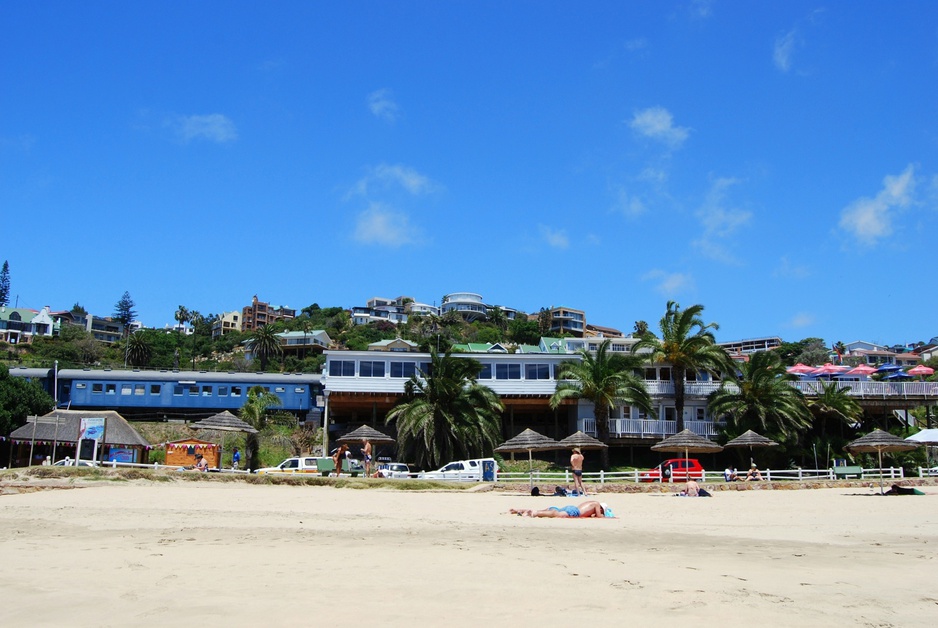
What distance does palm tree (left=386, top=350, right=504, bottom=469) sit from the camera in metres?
37.2

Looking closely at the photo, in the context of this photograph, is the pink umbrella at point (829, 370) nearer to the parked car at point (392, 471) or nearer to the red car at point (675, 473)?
the red car at point (675, 473)

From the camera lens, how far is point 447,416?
37500mm

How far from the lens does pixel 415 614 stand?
6.45 m

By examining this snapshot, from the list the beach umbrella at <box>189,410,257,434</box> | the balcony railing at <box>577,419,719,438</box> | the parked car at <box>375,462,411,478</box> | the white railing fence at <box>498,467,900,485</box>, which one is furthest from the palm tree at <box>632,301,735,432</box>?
the beach umbrella at <box>189,410,257,434</box>

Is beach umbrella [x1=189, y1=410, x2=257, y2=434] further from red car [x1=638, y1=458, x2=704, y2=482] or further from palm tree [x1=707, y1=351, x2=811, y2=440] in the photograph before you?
palm tree [x1=707, y1=351, x2=811, y2=440]

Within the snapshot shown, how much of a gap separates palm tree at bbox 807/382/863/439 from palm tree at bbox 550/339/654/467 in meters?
10.1

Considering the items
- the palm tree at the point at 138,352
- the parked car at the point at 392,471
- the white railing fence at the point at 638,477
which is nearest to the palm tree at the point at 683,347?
the white railing fence at the point at 638,477

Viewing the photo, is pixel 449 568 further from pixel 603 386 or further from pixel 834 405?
pixel 834 405

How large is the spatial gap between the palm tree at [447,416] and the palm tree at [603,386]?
401cm

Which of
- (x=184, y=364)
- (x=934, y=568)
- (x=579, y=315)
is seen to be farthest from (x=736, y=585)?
(x=579, y=315)

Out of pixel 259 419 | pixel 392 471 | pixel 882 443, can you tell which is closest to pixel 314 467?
pixel 392 471

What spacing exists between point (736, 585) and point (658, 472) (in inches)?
888

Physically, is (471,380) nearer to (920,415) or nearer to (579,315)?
(920,415)

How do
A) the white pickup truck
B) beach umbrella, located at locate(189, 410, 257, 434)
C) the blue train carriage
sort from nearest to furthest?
1. the white pickup truck
2. beach umbrella, located at locate(189, 410, 257, 434)
3. the blue train carriage
